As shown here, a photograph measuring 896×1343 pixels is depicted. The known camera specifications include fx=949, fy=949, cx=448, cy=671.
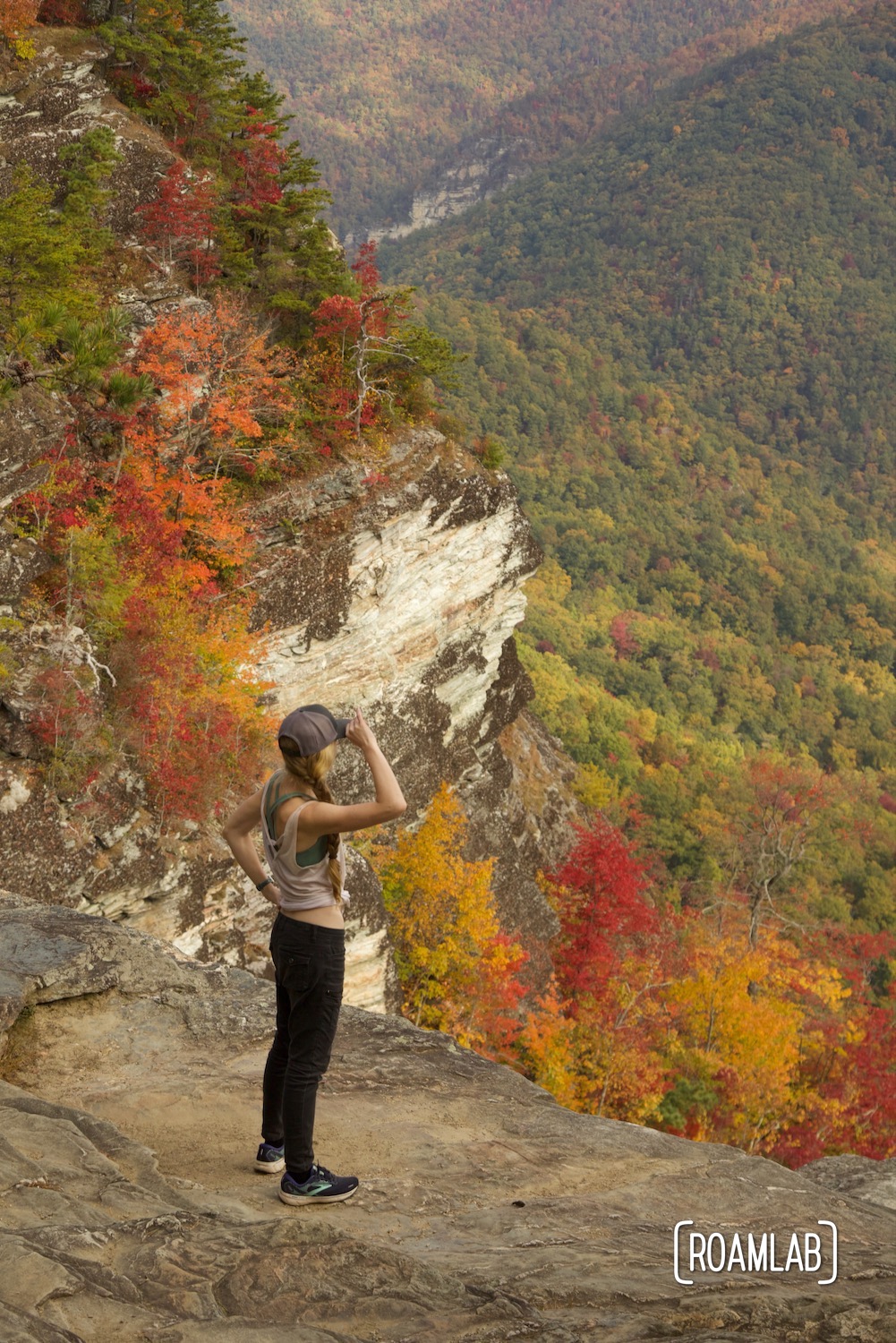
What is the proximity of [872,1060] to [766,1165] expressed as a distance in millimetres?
27060

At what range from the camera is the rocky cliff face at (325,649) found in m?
14.4

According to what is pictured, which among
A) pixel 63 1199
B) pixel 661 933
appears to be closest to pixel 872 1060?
pixel 661 933

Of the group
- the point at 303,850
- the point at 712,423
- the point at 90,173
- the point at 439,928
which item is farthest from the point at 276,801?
the point at 712,423

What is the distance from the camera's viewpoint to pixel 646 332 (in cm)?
14925

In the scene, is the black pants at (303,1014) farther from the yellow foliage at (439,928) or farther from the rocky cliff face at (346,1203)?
the yellow foliage at (439,928)

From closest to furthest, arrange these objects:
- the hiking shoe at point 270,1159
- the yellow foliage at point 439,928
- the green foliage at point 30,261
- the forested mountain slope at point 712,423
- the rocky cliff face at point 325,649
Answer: the hiking shoe at point 270,1159 → the rocky cliff face at point 325,649 → the green foliage at point 30,261 → the yellow foliage at point 439,928 → the forested mountain slope at point 712,423

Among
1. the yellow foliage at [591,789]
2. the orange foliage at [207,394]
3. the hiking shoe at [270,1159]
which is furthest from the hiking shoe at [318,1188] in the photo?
the yellow foliage at [591,789]

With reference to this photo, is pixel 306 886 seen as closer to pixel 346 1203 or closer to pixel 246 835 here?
pixel 246 835

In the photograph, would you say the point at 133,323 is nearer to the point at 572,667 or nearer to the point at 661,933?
A: the point at 661,933

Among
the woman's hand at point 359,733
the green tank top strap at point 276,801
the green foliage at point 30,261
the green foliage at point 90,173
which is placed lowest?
the green tank top strap at point 276,801

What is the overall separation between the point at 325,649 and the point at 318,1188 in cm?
1715

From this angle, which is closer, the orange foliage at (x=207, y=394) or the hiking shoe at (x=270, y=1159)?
the hiking shoe at (x=270, y=1159)

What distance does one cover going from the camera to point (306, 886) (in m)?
4.79

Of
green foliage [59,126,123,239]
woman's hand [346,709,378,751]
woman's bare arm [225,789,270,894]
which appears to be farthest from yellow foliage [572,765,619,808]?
woman's hand [346,709,378,751]
